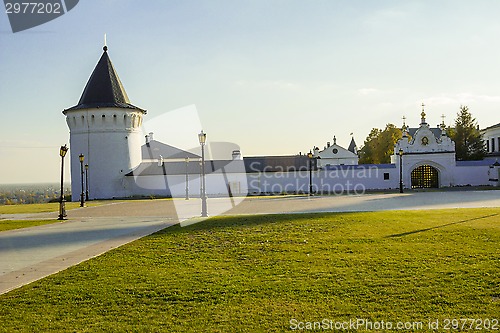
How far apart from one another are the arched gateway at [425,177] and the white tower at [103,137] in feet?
88.0

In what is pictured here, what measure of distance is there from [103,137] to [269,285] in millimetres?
38466

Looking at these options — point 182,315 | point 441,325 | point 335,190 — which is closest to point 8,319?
point 182,315

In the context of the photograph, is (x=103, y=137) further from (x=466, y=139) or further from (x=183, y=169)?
(x=466, y=139)

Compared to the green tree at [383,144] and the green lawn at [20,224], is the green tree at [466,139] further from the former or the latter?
the green lawn at [20,224]

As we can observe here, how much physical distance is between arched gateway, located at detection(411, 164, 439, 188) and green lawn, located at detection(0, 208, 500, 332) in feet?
113

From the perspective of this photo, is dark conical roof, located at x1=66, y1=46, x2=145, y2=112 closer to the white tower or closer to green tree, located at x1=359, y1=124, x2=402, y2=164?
the white tower

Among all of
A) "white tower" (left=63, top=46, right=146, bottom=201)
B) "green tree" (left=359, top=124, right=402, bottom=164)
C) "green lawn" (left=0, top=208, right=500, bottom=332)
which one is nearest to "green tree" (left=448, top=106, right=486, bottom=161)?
"green tree" (left=359, top=124, right=402, bottom=164)

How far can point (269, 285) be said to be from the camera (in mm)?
6910

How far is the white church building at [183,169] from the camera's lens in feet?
139

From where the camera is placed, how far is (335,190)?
1656 inches

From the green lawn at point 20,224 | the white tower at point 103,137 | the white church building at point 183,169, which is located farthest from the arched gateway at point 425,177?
the green lawn at point 20,224

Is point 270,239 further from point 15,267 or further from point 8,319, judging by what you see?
point 8,319

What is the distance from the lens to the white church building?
139 ft

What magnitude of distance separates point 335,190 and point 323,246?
109 ft
